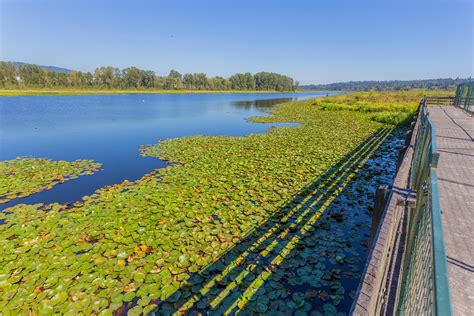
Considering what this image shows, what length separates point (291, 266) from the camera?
4.49m

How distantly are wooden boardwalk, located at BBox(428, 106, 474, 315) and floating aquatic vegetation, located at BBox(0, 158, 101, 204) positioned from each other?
403 inches

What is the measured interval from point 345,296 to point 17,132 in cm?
2336

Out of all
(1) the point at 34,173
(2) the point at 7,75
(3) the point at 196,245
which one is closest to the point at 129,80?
(2) the point at 7,75

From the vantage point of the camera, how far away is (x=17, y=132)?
58.3ft

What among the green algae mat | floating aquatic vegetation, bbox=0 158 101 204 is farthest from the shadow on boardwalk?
floating aquatic vegetation, bbox=0 158 101 204

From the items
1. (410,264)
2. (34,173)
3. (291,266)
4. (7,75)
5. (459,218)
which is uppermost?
(7,75)

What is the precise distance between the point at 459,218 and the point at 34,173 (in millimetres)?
12815

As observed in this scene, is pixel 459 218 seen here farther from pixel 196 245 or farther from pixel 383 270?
pixel 196 245

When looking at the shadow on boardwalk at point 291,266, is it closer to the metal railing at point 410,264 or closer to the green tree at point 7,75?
the metal railing at point 410,264

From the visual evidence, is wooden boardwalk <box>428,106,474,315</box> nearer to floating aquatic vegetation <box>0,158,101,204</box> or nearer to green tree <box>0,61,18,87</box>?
floating aquatic vegetation <box>0,158,101,204</box>

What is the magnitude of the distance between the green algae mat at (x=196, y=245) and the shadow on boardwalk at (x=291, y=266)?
0.07 feet

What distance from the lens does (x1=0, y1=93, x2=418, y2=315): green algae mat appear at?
379cm

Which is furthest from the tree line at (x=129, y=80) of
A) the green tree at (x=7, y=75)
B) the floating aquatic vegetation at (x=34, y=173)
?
the floating aquatic vegetation at (x=34, y=173)

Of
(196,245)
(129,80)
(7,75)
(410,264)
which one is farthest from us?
(129,80)
